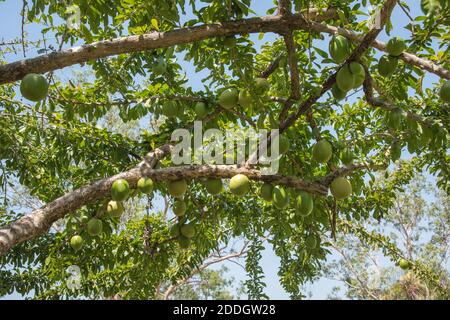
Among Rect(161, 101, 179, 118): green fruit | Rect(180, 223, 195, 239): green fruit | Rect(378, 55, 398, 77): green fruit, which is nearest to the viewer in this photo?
Rect(378, 55, 398, 77): green fruit

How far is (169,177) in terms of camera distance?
257 centimetres

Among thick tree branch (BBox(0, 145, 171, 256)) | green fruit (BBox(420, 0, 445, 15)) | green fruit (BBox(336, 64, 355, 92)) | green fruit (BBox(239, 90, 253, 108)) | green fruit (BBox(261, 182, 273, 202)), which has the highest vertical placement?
green fruit (BBox(239, 90, 253, 108))

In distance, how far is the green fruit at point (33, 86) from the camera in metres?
2.09

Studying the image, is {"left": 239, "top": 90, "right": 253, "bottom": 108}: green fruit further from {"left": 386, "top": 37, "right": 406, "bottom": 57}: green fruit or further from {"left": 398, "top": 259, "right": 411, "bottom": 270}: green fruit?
{"left": 398, "top": 259, "right": 411, "bottom": 270}: green fruit

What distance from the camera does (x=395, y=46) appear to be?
2305 mm

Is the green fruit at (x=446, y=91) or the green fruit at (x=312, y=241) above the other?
the green fruit at (x=446, y=91)

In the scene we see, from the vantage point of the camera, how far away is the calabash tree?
233 cm

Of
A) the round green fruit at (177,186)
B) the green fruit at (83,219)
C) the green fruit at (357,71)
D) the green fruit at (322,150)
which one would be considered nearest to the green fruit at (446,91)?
the green fruit at (357,71)

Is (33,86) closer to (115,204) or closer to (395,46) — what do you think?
(115,204)

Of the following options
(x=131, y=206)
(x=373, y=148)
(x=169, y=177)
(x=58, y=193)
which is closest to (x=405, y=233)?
(x=131, y=206)

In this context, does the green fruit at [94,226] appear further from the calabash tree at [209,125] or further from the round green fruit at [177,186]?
the round green fruit at [177,186]

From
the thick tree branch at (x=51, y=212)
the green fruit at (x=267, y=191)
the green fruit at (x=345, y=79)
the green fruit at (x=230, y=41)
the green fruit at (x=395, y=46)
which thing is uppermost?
the green fruit at (x=230, y=41)

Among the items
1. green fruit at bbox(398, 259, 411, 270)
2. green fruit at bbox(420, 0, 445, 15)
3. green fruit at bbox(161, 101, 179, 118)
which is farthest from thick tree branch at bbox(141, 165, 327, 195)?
green fruit at bbox(398, 259, 411, 270)
